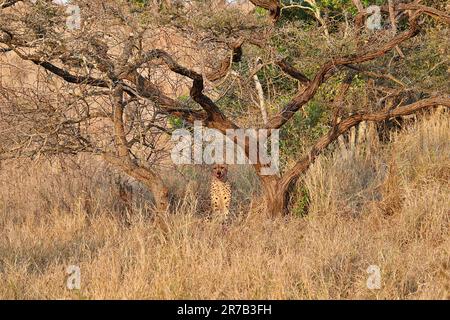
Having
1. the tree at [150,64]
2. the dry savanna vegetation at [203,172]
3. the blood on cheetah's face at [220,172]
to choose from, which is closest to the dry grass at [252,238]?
the dry savanna vegetation at [203,172]

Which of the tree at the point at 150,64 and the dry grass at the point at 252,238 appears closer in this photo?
the dry grass at the point at 252,238

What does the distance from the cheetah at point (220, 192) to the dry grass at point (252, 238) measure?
0.27 meters

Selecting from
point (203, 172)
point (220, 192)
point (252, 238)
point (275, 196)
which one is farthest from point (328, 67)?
point (203, 172)

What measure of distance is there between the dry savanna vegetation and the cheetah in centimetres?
15

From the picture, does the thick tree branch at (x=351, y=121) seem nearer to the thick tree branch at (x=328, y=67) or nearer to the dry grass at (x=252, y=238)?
the dry grass at (x=252, y=238)

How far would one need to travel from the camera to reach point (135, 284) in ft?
16.7

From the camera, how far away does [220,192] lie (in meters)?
7.80

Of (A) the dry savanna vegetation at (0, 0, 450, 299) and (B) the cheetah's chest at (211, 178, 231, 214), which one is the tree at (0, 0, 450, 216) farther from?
(B) the cheetah's chest at (211, 178, 231, 214)

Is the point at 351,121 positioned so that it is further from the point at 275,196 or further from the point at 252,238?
the point at 252,238

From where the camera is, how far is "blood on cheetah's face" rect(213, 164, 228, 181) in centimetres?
787

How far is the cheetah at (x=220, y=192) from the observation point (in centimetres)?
769

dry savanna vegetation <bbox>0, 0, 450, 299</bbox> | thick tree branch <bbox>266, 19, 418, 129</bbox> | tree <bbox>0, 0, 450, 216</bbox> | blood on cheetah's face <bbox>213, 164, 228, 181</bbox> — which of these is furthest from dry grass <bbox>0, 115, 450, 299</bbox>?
thick tree branch <bbox>266, 19, 418, 129</bbox>
